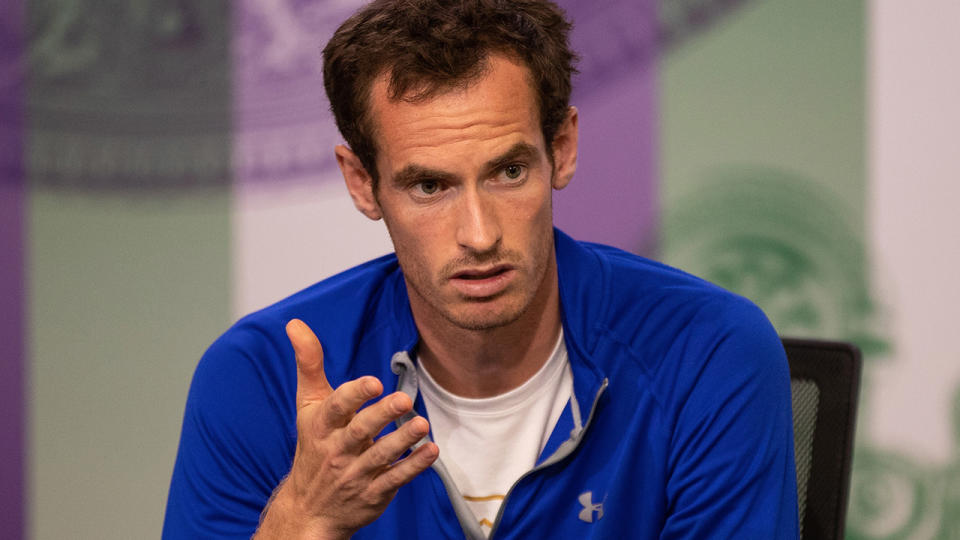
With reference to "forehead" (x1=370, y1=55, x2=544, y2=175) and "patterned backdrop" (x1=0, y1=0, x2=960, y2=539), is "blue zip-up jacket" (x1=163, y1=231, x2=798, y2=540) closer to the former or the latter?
"forehead" (x1=370, y1=55, x2=544, y2=175)

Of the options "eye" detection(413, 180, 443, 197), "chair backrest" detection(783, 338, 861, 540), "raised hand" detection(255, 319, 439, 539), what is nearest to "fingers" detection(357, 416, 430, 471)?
"raised hand" detection(255, 319, 439, 539)

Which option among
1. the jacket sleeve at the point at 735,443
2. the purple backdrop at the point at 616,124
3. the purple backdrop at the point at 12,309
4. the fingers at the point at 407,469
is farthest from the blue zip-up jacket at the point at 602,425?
the purple backdrop at the point at 12,309

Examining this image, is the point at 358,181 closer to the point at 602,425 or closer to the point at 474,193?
the point at 474,193

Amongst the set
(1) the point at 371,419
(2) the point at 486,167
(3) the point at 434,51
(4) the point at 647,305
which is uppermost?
(3) the point at 434,51

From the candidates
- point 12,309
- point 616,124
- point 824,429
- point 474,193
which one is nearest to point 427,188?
point 474,193

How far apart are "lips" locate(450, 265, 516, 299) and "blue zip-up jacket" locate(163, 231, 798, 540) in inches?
5.7

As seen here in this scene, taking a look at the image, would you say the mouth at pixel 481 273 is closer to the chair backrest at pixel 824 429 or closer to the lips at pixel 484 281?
the lips at pixel 484 281

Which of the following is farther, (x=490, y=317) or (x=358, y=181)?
(x=358, y=181)

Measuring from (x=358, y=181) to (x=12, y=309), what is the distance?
128 cm

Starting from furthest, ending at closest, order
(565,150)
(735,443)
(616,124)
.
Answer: (616,124)
(565,150)
(735,443)

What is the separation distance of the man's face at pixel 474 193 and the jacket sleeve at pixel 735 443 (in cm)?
23

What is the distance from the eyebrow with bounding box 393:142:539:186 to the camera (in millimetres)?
1199

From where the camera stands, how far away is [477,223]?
117 cm

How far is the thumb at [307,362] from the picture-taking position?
1062 millimetres
